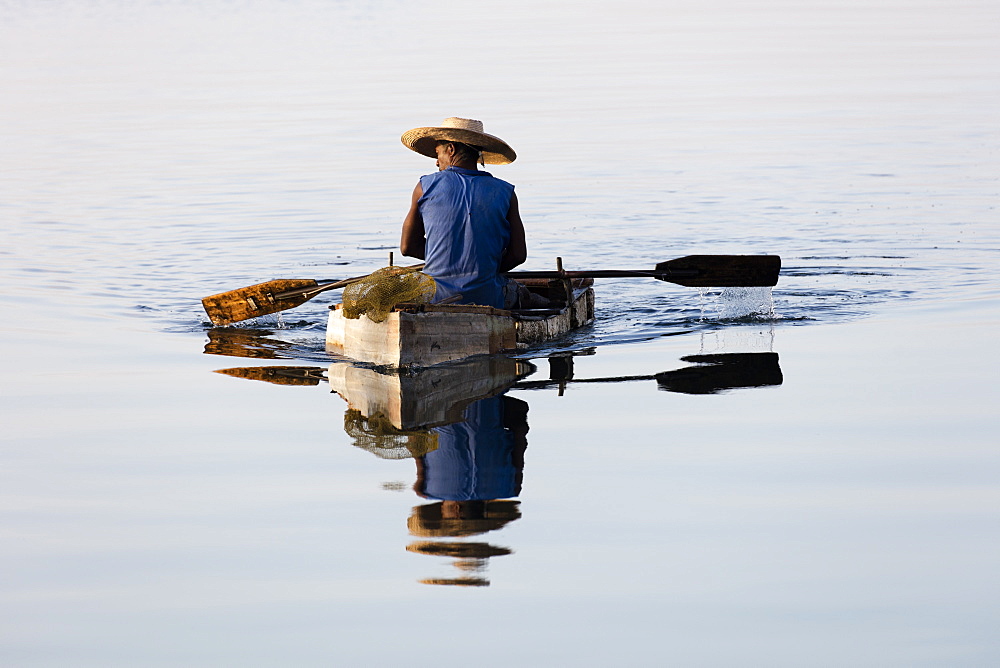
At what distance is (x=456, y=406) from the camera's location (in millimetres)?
7730

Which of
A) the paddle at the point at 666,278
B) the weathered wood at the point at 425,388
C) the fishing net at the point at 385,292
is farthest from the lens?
the paddle at the point at 666,278

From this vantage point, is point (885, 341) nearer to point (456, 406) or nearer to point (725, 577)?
point (456, 406)

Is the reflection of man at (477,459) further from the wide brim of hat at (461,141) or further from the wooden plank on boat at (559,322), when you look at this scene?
the wide brim of hat at (461,141)

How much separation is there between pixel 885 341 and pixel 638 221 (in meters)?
7.46

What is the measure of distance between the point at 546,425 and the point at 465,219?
2.09m

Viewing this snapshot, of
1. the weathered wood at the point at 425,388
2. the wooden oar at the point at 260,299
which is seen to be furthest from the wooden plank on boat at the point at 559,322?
the wooden oar at the point at 260,299

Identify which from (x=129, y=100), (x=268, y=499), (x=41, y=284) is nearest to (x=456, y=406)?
(x=268, y=499)

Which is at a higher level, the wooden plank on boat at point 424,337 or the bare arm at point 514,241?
the bare arm at point 514,241

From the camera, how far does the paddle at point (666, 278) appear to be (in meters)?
10.1

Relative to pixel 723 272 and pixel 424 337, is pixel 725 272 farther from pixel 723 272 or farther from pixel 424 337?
pixel 424 337

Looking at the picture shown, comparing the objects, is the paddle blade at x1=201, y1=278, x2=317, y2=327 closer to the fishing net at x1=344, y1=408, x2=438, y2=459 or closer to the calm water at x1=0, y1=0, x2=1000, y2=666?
the calm water at x1=0, y1=0, x2=1000, y2=666

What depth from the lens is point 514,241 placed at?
920cm

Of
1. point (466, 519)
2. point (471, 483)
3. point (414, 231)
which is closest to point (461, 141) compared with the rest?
point (414, 231)

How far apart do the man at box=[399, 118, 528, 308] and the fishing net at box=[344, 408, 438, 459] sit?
172 cm
